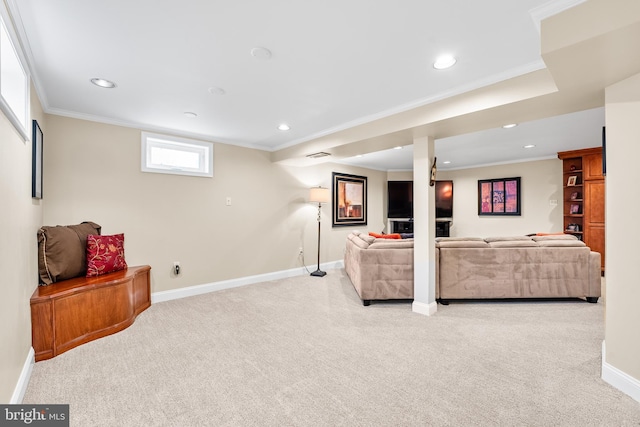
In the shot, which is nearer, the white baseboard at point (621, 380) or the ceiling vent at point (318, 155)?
the white baseboard at point (621, 380)

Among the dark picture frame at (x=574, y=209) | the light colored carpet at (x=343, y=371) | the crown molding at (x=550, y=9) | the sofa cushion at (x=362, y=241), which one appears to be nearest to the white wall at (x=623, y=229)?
the light colored carpet at (x=343, y=371)

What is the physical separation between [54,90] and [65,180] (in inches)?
40.4

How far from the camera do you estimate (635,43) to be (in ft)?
4.94

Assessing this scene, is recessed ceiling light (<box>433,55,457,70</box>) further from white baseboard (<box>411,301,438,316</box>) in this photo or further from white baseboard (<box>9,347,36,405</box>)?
white baseboard (<box>9,347,36,405</box>)

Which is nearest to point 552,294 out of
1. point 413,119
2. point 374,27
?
point 413,119

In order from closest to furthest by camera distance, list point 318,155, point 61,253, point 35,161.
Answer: point 35,161, point 61,253, point 318,155

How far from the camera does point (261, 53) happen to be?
2.07m

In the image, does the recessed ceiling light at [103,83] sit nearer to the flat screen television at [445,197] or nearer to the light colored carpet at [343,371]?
the light colored carpet at [343,371]

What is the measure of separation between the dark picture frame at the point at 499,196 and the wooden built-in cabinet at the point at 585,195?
834mm

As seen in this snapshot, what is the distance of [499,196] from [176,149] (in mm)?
6528

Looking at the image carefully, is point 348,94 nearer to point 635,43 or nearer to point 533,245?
point 635,43

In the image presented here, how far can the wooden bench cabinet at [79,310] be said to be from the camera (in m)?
2.38

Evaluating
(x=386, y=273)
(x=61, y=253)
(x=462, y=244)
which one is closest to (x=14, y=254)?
(x=61, y=253)

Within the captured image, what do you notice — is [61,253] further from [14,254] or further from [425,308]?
[425,308]
